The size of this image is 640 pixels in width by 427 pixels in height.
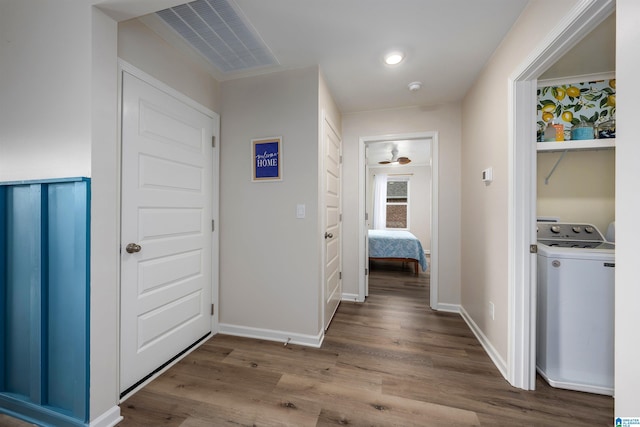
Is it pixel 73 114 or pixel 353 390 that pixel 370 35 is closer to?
pixel 73 114

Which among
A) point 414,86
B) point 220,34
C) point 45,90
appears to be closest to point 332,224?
point 414,86

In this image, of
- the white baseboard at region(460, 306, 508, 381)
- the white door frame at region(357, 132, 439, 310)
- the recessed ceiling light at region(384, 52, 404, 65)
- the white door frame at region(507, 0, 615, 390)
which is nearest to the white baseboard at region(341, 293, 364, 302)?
the white door frame at region(357, 132, 439, 310)

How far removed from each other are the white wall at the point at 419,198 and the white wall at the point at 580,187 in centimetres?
447

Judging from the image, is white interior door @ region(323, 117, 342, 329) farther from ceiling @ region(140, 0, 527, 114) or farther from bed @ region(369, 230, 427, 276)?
bed @ region(369, 230, 427, 276)

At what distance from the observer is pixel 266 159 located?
2.14 m

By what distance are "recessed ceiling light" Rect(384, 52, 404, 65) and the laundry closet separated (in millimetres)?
1133

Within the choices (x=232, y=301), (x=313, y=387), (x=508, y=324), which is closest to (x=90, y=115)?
(x=232, y=301)

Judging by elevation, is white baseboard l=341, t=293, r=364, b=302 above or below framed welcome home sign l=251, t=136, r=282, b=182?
below

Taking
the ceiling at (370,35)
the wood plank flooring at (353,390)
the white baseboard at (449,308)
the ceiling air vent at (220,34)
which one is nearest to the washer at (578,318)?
the wood plank flooring at (353,390)

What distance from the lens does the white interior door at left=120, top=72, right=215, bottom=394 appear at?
1.50 meters

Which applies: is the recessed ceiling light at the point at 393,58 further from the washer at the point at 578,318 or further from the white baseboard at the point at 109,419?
the white baseboard at the point at 109,419

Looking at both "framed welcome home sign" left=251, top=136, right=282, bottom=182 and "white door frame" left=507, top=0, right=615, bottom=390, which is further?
"framed welcome home sign" left=251, top=136, right=282, bottom=182

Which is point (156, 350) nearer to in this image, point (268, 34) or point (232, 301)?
point (232, 301)

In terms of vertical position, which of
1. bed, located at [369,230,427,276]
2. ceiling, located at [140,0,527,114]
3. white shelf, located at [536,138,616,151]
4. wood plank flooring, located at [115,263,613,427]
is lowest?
wood plank flooring, located at [115,263,613,427]
